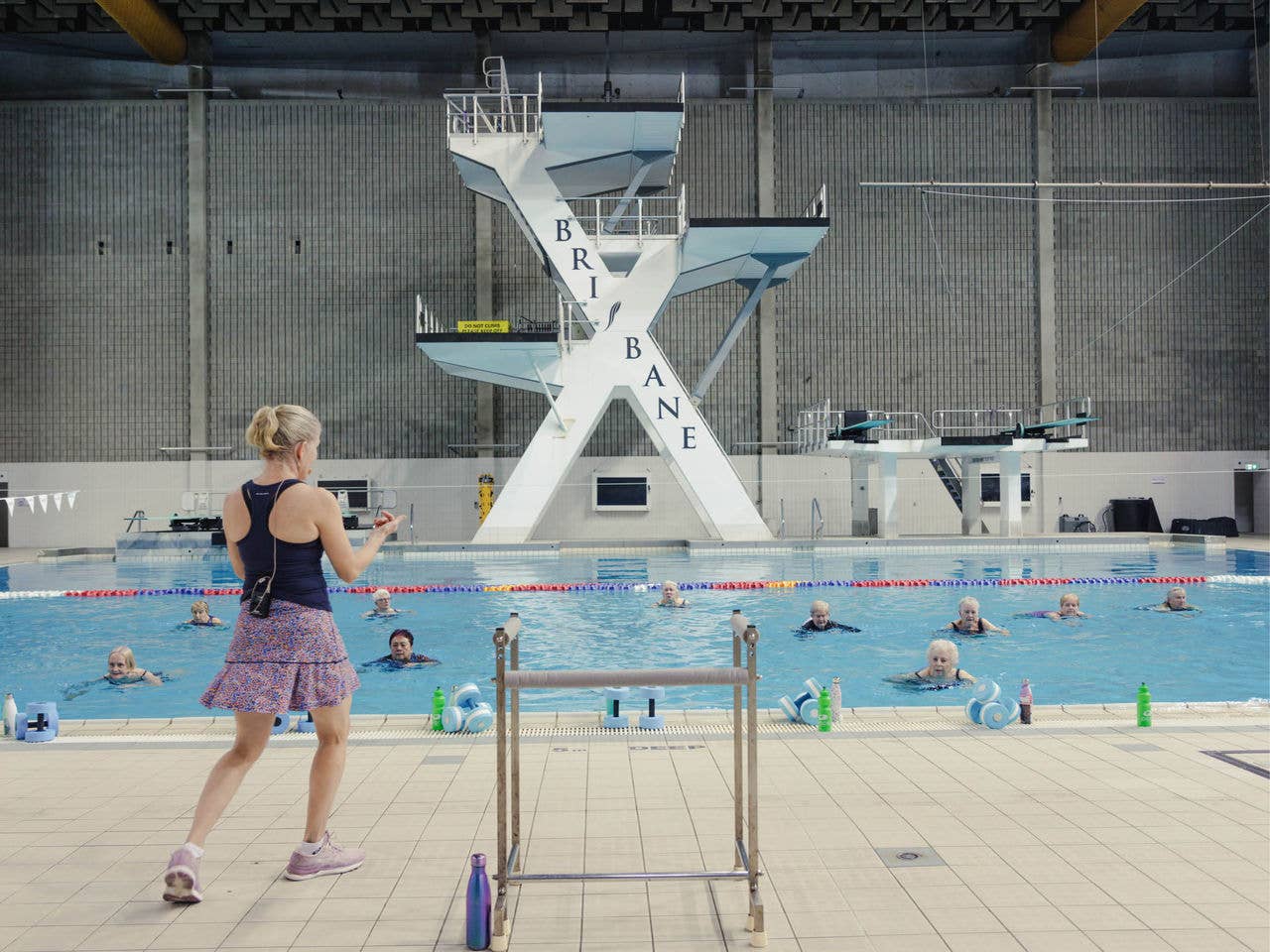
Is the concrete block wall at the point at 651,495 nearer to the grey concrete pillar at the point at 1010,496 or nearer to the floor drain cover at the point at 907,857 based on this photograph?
the grey concrete pillar at the point at 1010,496

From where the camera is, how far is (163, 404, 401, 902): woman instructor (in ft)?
9.28

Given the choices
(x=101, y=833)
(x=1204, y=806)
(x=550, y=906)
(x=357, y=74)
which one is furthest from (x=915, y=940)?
(x=357, y=74)

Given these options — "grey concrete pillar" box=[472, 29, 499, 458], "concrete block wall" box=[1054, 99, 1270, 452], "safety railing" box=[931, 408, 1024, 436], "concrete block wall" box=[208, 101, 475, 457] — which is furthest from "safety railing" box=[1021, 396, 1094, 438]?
"concrete block wall" box=[208, 101, 475, 457]

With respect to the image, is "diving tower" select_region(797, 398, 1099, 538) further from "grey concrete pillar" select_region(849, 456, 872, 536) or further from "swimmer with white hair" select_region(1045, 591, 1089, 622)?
"swimmer with white hair" select_region(1045, 591, 1089, 622)

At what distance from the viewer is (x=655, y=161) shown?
16.2 m

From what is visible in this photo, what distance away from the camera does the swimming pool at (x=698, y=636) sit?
7.23 metres

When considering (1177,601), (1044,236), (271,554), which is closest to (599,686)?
(271,554)

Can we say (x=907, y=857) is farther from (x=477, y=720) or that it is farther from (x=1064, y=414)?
(x=1064, y=414)

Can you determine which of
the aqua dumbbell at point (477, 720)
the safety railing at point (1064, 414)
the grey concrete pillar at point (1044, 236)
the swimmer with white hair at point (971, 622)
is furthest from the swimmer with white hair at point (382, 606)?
the grey concrete pillar at point (1044, 236)

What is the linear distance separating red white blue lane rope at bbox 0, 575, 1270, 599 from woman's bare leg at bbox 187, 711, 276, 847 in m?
9.25

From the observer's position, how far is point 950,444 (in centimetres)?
1780

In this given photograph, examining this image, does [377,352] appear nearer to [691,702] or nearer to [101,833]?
[691,702]

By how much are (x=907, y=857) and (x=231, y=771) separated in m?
2.00

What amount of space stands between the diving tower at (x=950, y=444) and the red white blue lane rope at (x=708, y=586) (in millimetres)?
4236
